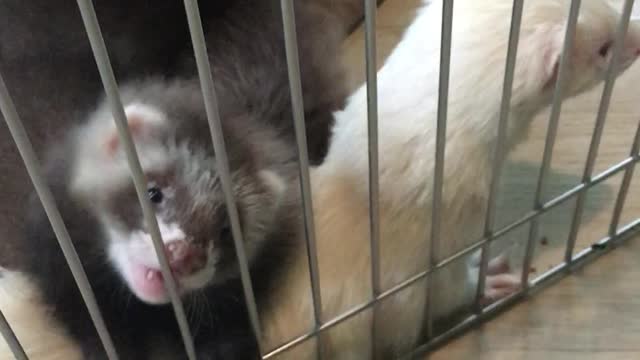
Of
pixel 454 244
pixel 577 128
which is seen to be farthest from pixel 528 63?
pixel 577 128

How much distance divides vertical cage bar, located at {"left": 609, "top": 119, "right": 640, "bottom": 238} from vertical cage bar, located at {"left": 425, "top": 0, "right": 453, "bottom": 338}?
22 centimetres

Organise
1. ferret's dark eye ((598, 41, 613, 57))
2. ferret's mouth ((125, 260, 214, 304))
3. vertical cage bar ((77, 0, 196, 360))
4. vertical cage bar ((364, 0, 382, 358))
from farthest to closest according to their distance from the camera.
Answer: ferret's dark eye ((598, 41, 613, 57))
ferret's mouth ((125, 260, 214, 304))
vertical cage bar ((364, 0, 382, 358))
vertical cage bar ((77, 0, 196, 360))

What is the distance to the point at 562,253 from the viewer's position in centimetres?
85

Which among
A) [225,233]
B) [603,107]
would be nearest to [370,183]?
[225,233]

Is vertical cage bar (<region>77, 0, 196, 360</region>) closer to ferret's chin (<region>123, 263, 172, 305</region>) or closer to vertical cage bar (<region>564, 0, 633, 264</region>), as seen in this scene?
ferret's chin (<region>123, 263, 172, 305</region>)

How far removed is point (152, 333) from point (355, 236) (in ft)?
0.66

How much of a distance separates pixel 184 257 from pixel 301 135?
151 millimetres

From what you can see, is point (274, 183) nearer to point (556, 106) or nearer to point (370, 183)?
point (370, 183)

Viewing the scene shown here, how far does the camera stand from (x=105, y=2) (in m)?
0.87

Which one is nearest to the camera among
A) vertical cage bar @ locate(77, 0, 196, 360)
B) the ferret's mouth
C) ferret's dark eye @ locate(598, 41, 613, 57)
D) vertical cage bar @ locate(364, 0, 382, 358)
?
vertical cage bar @ locate(77, 0, 196, 360)

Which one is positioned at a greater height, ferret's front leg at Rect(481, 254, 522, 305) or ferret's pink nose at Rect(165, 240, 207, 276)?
ferret's pink nose at Rect(165, 240, 207, 276)

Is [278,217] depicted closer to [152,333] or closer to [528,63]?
[152,333]

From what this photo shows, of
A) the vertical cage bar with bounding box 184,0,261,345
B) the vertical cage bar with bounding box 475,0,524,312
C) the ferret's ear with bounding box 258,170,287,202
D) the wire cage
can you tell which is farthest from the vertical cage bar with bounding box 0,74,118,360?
the vertical cage bar with bounding box 475,0,524,312

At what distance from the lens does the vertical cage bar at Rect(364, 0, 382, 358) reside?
21.0 inches
